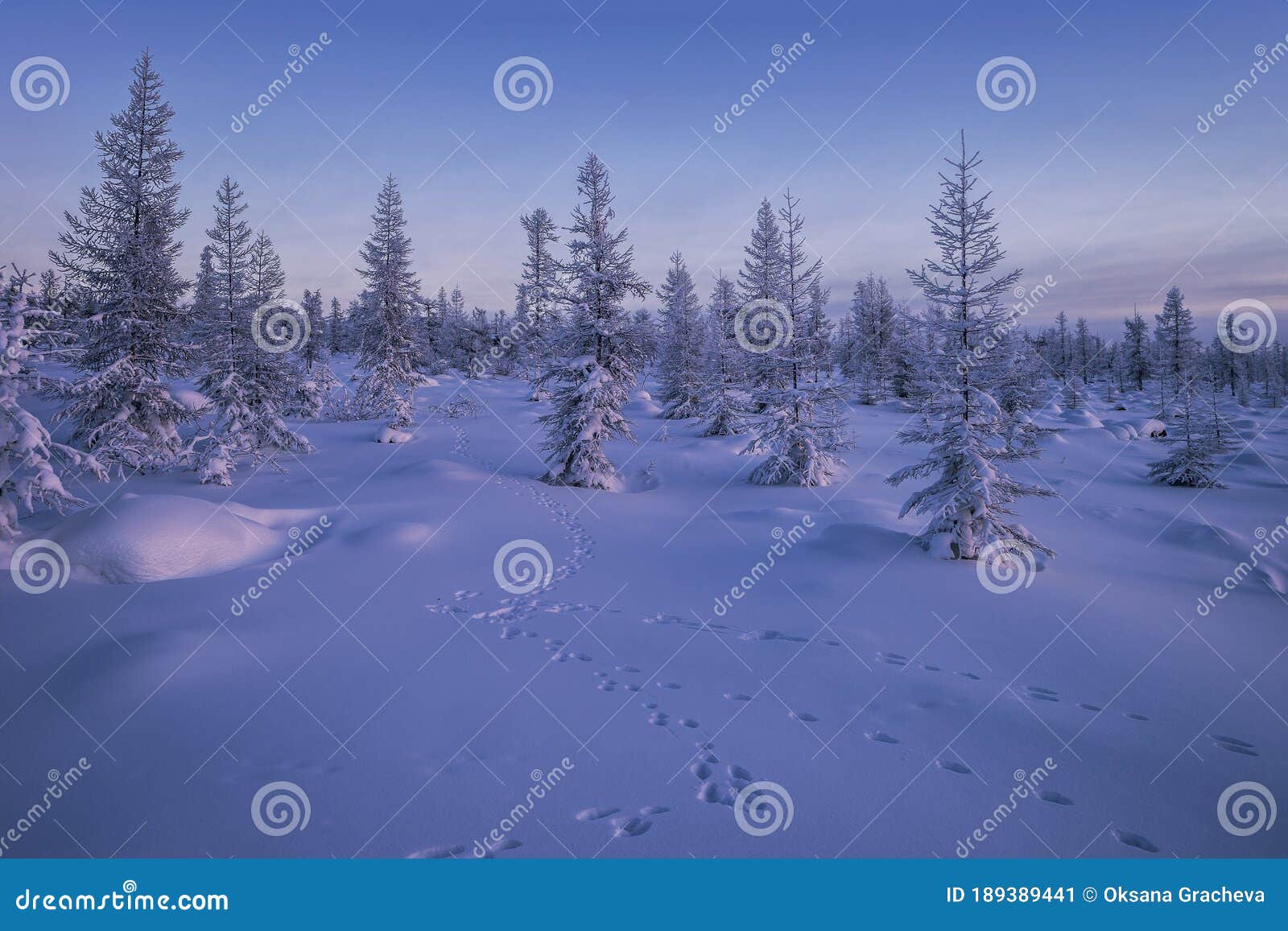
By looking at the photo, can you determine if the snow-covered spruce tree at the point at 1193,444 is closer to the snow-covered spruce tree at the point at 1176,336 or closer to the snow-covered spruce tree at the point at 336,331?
the snow-covered spruce tree at the point at 1176,336

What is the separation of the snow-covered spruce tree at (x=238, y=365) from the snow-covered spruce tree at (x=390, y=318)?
19.9 ft

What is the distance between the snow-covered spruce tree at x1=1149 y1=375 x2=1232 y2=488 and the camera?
23.4 meters

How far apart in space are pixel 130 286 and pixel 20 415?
11.9m

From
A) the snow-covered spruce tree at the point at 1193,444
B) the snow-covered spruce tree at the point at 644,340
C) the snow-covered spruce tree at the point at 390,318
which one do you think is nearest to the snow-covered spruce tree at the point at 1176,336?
the snow-covered spruce tree at the point at 1193,444

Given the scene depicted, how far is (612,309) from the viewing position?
1986 centimetres

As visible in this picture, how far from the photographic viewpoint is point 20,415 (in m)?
10.1

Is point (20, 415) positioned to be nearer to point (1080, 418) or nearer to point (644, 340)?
point (644, 340)

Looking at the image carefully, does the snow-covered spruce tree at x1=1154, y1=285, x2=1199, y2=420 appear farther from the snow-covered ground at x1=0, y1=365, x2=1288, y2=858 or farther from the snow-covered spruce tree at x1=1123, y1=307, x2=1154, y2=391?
the snow-covered ground at x1=0, y1=365, x2=1288, y2=858

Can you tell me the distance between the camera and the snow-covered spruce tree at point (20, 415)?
9898mm

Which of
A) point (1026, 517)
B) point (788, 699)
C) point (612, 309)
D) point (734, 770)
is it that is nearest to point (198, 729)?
point (734, 770)

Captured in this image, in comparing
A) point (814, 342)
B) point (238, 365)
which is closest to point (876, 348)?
point (814, 342)

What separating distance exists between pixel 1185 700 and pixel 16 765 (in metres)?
12.0

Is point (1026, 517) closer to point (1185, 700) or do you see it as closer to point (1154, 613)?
point (1154, 613)

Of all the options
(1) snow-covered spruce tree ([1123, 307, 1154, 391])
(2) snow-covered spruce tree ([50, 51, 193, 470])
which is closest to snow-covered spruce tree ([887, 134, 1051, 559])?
(2) snow-covered spruce tree ([50, 51, 193, 470])
